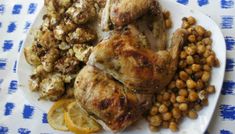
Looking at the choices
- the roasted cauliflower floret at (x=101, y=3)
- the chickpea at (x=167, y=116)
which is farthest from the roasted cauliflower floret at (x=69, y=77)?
the chickpea at (x=167, y=116)

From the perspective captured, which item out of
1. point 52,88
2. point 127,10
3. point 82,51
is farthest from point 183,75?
point 52,88

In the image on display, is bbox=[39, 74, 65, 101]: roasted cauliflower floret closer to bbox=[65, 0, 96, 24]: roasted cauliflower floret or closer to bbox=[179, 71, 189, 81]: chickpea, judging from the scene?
bbox=[65, 0, 96, 24]: roasted cauliflower floret

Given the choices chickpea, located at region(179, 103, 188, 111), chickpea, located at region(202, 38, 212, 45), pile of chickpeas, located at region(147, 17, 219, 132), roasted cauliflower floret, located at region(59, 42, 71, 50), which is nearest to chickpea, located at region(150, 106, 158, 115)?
pile of chickpeas, located at region(147, 17, 219, 132)

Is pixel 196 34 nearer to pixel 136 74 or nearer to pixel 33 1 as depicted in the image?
pixel 136 74

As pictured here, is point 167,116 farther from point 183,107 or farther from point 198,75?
point 198,75

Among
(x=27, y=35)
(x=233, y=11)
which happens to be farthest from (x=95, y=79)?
(x=233, y=11)

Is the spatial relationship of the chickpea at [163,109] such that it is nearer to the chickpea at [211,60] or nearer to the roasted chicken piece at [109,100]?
the roasted chicken piece at [109,100]
